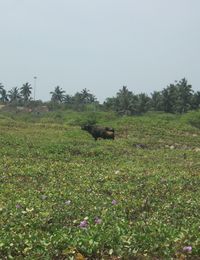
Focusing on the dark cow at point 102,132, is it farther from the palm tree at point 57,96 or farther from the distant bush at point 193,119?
the palm tree at point 57,96

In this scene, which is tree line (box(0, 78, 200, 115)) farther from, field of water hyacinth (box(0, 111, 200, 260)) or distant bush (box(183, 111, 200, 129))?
field of water hyacinth (box(0, 111, 200, 260))

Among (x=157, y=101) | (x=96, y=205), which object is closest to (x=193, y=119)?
(x=157, y=101)

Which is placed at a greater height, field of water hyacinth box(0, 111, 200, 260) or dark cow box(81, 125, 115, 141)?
dark cow box(81, 125, 115, 141)

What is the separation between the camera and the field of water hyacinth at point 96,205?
7.64 m

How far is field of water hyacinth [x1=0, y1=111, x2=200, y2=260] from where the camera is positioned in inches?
301

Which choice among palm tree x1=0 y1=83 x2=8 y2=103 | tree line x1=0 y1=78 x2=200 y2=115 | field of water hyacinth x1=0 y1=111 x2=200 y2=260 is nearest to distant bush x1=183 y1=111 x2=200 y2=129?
tree line x1=0 y1=78 x2=200 y2=115

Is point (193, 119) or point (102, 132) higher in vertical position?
point (193, 119)

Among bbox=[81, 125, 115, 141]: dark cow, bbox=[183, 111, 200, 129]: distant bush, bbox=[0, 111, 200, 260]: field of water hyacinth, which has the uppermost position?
bbox=[183, 111, 200, 129]: distant bush

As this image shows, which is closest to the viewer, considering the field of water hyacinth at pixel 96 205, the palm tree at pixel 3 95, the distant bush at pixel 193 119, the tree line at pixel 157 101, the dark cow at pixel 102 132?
the field of water hyacinth at pixel 96 205

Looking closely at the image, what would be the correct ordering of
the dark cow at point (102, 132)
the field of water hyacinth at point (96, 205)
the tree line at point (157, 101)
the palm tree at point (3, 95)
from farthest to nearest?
the palm tree at point (3, 95) < the tree line at point (157, 101) < the dark cow at point (102, 132) < the field of water hyacinth at point (96, 205)

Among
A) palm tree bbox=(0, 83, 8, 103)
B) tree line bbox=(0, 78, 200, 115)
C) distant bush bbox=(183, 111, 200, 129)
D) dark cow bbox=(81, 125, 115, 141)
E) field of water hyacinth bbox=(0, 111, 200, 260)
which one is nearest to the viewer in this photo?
field of water hyacinth bbox=(0, 111, 200, 260)

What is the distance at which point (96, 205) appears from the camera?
461 inches

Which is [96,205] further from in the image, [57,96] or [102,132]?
[57,96]

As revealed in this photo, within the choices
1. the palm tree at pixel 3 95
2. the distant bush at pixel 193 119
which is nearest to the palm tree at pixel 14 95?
the palm tree at pixel 3 95
